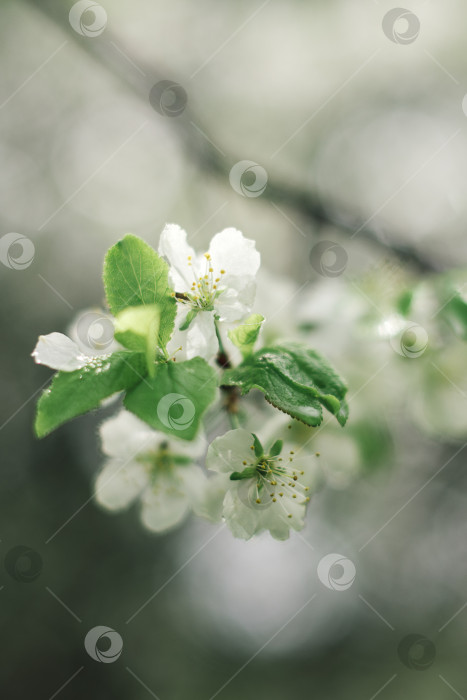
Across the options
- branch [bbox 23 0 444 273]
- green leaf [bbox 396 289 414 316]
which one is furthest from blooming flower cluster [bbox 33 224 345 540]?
branch [bbox 23 0 444 273]

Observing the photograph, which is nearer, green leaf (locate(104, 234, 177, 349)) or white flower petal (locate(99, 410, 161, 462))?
green leaf (locate(104, 234, 177, 349))

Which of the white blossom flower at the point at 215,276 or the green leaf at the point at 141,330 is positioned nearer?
the green leaf at the point at 141,330

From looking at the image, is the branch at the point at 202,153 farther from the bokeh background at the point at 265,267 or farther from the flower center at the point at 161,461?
the flower center at the point at 161,461

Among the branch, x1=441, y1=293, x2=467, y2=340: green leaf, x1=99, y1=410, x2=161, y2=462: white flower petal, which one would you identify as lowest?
x1=99, y1=410, x2=161, y2=462: white flower petal

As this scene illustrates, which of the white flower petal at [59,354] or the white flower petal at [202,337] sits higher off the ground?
the white flower petal at [202,337]

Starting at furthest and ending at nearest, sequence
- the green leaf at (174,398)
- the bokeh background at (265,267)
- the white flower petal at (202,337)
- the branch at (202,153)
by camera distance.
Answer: the bokeh background at (265,267), the branch at (202,153), the white flower petal at (202,337), the green leaf at (174,398)

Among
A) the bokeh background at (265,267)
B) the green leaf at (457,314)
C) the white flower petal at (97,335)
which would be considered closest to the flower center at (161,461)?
the white flower petal at (97,335)

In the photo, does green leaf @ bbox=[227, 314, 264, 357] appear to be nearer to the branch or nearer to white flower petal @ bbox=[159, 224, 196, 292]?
white flower petal @ bbox=[159, 224, 196, 292]
